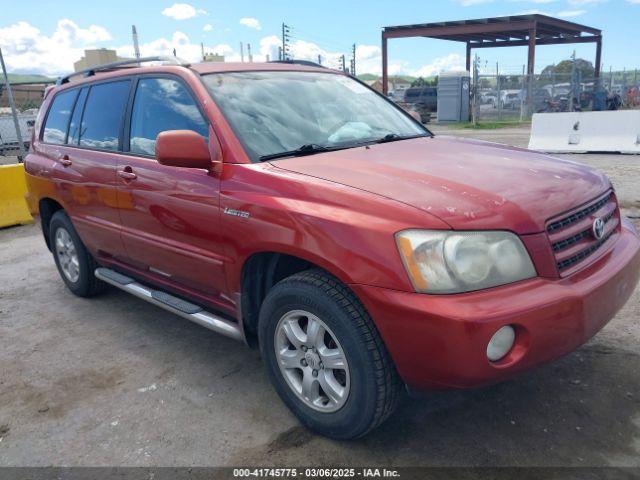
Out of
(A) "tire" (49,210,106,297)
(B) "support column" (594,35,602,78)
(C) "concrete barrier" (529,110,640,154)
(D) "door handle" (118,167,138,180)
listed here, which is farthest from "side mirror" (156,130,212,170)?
(B) "support column" (594,35,602,78)

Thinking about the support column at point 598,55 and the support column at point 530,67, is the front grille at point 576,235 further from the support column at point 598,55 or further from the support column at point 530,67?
the support column at point 598,55

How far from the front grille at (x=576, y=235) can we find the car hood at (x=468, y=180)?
52 millimetres

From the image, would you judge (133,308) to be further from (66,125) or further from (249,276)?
(249,276)

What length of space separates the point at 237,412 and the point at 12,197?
6669 mm

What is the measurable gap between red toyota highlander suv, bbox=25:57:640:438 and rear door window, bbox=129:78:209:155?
0.04 ft

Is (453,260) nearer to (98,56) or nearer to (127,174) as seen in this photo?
(127,174)

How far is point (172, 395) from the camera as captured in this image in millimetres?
3262

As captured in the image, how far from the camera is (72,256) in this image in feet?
16.2

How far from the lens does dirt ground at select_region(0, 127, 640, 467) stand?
2.63m

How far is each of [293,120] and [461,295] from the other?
5.22 feet

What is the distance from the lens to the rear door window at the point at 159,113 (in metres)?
3.31

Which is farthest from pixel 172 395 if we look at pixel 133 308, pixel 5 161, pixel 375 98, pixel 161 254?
pixel 5 161

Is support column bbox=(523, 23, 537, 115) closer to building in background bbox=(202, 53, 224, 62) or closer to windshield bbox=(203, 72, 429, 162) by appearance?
building in background bbox=(202, 53, 224, 62)

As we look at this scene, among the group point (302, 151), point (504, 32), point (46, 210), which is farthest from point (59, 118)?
point (504, 32)
